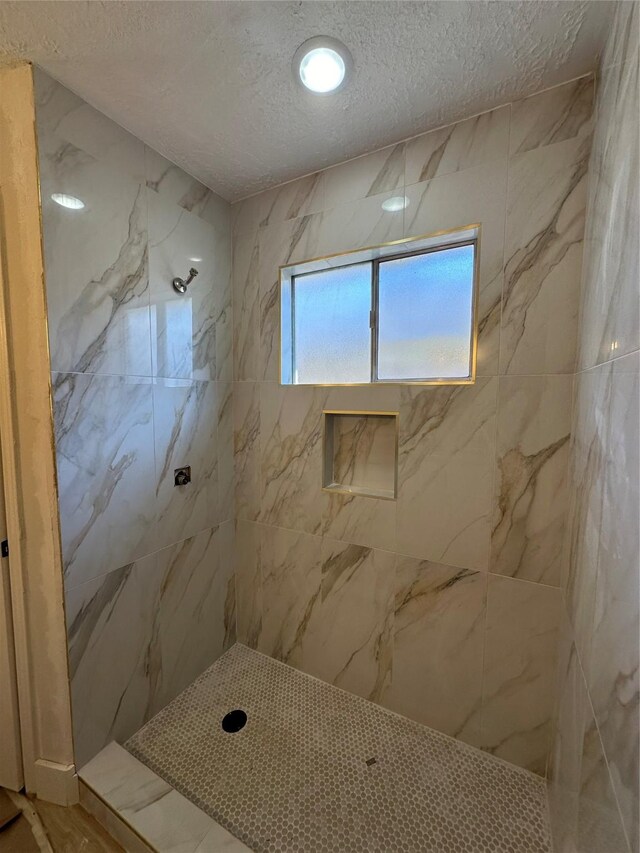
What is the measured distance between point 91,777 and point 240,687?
2.07ft

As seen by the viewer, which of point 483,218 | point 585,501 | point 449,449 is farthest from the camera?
point 449,449

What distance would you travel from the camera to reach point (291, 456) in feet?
5.53

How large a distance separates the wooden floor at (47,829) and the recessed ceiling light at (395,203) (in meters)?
2.47

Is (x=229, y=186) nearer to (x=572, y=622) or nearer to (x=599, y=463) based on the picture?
(x=599, y=463)

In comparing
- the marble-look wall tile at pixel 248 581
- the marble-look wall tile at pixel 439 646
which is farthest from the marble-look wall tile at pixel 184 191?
the marble-look wall tile at pixel 439 646

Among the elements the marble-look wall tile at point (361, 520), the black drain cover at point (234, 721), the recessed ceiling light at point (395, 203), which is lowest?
the black drain cover at point (234, 721)

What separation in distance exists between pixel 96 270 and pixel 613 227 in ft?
5.13

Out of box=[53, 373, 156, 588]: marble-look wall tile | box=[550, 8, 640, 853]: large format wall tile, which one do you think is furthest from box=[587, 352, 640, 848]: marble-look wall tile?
box=[53, 373, 156, 588]: marble-look wall tile

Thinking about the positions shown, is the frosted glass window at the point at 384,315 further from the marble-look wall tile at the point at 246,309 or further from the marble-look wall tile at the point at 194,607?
the marble-look wall tile at the point at 194,607

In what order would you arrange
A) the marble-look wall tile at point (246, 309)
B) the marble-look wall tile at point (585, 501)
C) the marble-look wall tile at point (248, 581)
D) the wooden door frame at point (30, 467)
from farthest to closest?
1. the marble-look wall tile at point (248, 581)
2. the marble-look wall tile at point (246, 309)
3. the wooden door frame at point (30, 467)
4. the marble-look wall tile at point (585, 501)

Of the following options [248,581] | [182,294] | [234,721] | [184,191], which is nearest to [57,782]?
[234,721]

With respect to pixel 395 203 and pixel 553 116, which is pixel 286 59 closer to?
pixel 395 203

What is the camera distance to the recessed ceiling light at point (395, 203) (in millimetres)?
1354

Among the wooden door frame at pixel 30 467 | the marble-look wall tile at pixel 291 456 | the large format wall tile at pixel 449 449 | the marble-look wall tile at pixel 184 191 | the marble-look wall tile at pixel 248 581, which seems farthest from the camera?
the marble-look wall tile at pixel 248 581
